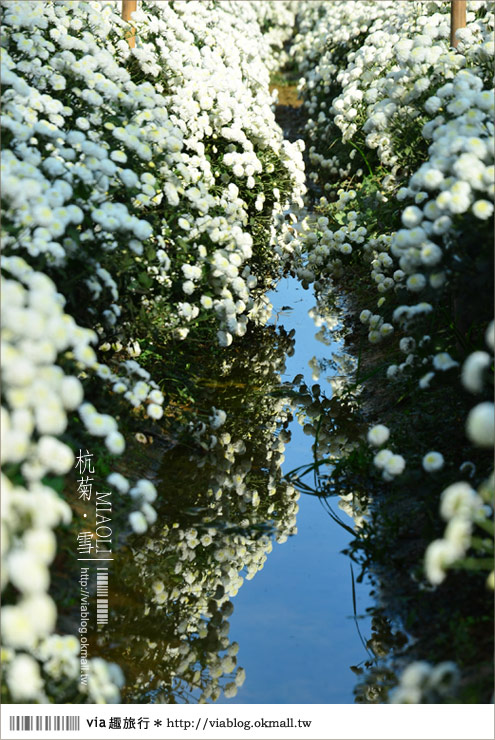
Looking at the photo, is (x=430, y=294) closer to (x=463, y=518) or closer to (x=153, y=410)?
(x=153, y=410)

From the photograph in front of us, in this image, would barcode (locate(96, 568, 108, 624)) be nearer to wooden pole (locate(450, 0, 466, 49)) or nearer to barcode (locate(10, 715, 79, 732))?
barcode (locate(10, 715, 79, 732))

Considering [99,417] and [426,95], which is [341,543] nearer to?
[99,417]

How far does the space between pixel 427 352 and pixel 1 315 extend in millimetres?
2324

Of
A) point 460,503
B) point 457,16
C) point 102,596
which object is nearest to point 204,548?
point 102,596

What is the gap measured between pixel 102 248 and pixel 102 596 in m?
1.54

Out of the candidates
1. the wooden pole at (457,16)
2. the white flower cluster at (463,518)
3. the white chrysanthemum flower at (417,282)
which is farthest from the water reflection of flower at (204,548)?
the wooden pole at (457,16)

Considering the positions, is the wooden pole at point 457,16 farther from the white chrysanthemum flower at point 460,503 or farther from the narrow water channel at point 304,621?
the white chrysanthemum flower at point 460,503

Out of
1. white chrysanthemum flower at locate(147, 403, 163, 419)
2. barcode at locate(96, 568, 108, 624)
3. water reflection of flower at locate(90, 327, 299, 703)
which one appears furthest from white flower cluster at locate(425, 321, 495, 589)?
white chrysanthemum flower at locate(147, 403, 163, 419)

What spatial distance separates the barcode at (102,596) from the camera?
3.92 meters

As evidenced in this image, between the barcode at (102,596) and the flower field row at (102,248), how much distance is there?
274 millimetres

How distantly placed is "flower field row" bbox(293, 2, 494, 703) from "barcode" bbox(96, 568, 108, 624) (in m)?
1.13

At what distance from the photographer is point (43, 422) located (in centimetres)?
268

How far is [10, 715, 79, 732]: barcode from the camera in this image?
9.69 feet

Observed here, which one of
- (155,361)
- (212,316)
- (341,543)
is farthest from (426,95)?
(341,543)
